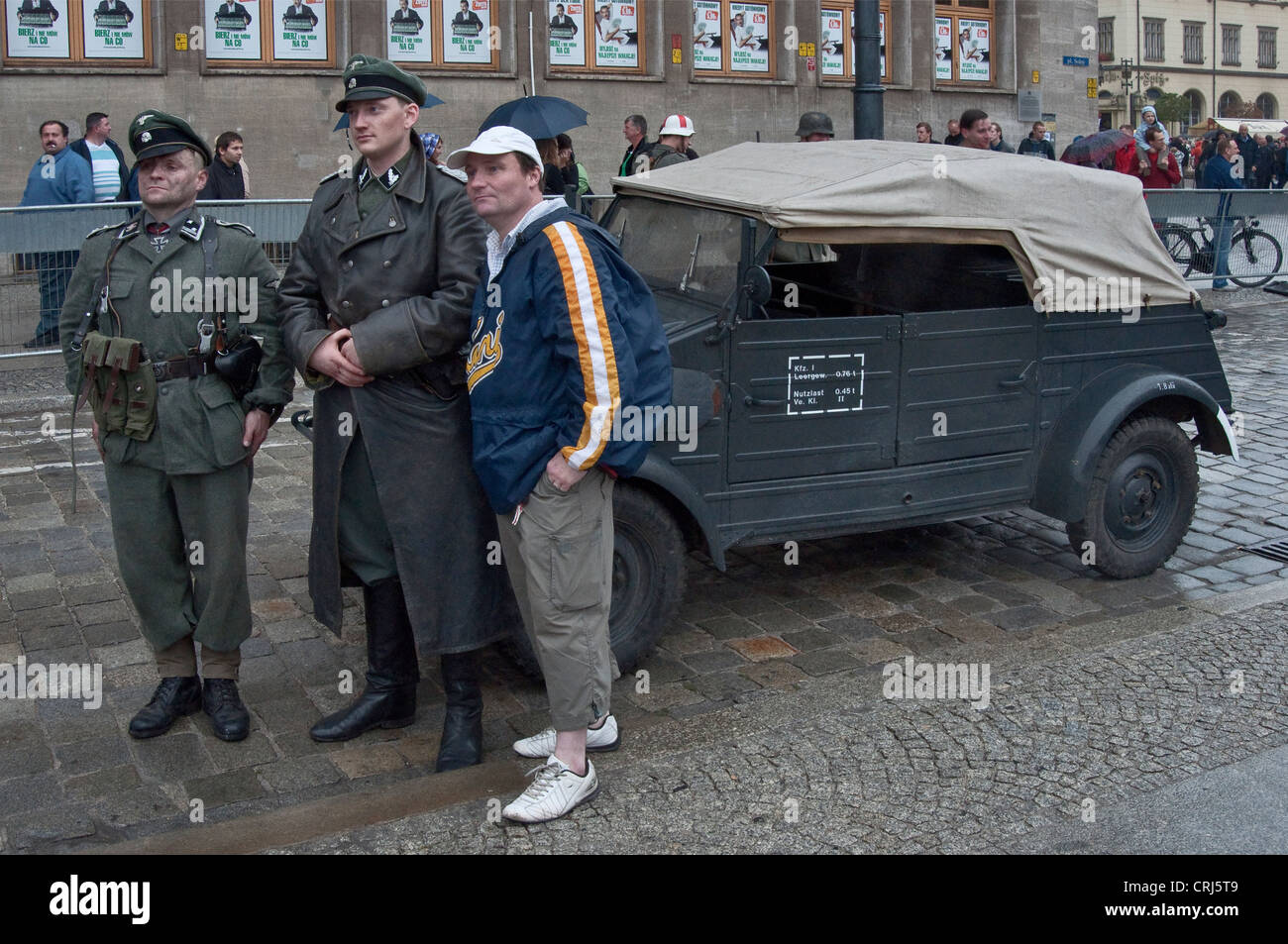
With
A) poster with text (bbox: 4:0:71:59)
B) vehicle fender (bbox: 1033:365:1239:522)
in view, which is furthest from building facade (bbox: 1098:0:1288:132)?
vehicle fender (bbox: 1033:365:1239:522)

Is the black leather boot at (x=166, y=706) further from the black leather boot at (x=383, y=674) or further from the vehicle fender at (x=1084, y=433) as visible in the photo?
the vehicle fender at (x=1084, y=433)

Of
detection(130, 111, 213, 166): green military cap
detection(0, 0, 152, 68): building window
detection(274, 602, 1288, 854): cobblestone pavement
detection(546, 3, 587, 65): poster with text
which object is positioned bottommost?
detection(274, 602, 1288, 854): cobblestone pavement


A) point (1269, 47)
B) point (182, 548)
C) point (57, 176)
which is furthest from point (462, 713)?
point (1269, 47)

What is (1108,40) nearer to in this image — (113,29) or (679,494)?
(113,29)

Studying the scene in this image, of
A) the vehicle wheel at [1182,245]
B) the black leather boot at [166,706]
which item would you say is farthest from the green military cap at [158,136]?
the vehicle wheel at [1182,245]

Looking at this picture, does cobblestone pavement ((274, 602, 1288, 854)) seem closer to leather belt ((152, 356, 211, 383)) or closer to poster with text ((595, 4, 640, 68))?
leather belt ((152, 356, 211, 383))

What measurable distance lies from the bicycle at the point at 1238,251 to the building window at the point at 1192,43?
5869cm

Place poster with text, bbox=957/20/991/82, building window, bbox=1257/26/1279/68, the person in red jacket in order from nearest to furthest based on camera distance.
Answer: the person in red jacket, poster with text, bbox=957/20/991/82, building window, bbox=1257/26/1279/68

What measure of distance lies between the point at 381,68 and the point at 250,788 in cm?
221

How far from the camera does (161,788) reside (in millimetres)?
4262

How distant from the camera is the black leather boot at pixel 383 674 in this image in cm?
461

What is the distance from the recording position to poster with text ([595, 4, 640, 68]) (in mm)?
19297

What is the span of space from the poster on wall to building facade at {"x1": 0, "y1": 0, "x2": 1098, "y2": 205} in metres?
0.02

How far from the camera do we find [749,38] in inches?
809
